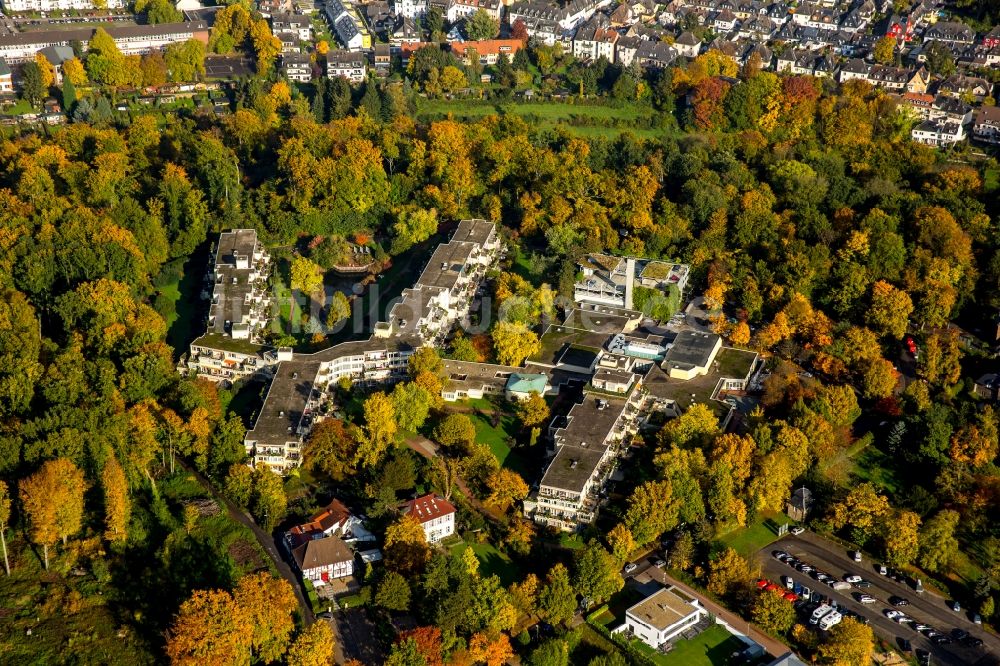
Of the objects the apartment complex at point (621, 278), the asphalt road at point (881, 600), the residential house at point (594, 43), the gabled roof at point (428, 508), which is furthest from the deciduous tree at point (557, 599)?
the residential house at point (594, 43)

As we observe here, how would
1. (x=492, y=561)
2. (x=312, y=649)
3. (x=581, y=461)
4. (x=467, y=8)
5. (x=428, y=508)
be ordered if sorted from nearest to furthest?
(x=312, y=649) → (x=492, y=561) → (x=428, y=508) → (x=581, y=461) → (x=467, y=8)

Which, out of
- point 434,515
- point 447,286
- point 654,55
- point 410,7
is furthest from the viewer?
point 410,7

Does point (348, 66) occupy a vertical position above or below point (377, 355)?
above

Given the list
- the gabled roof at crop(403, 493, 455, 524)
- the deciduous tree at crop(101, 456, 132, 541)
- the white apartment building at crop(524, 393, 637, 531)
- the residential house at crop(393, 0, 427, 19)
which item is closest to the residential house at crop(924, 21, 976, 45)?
the residential house at crop(393, 0, 427, 19)

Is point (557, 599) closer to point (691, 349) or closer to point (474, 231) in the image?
point (691, 349)

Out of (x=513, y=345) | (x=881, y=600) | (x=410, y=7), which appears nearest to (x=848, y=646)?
(x=881, y=600)

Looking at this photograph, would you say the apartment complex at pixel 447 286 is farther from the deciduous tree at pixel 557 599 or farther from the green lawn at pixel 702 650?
the green lawn at pixel 702 650

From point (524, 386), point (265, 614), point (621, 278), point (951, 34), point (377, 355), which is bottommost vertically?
point (265, 614)

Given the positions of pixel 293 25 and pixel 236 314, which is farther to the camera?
pixel 293 25
